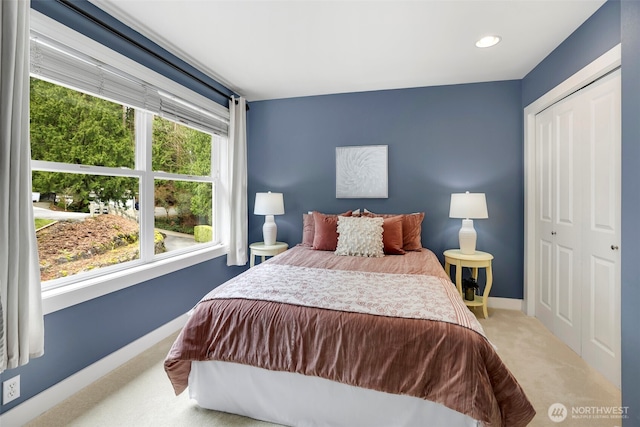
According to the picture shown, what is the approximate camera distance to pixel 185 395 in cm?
178

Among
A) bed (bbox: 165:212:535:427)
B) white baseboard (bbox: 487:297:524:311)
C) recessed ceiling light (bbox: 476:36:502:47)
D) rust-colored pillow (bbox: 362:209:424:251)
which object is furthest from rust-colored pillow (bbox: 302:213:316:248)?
recessed ceiling light (bbox: 476:36:502:47)

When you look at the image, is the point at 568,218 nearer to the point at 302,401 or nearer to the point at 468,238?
the point at 468,238

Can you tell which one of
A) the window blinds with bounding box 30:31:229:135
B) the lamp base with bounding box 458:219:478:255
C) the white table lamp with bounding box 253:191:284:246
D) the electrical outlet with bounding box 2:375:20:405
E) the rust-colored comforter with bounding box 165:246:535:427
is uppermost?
the window blinds with bounding box 30:31:229:135

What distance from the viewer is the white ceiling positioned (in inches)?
75.9

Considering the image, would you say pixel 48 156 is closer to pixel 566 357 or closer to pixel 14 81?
pixel 14 81

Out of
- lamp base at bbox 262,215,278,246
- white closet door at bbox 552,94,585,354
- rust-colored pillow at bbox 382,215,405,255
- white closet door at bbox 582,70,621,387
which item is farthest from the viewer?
lamp base at bbox 262,215,278,246

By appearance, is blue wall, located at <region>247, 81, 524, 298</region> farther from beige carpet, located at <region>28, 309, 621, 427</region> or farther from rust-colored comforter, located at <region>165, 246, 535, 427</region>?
rust-colored comforter, located at <region>165, 246, 535, 427</region>

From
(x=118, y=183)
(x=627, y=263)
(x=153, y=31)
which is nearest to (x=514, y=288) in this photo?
(x=627, y=263)

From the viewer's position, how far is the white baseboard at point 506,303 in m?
3.11

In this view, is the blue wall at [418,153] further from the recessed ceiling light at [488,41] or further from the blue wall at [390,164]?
the recessed ceiling light at [488,41]

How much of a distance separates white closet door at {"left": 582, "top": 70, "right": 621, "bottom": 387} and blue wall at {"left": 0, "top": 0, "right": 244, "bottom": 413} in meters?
3.30

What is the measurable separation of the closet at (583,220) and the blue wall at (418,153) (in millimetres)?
322

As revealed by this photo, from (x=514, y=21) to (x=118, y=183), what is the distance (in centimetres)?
317

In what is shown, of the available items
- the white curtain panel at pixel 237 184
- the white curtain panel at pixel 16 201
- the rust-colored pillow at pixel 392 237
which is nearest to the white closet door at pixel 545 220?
the rust-colored pillow at pixel 392 237
